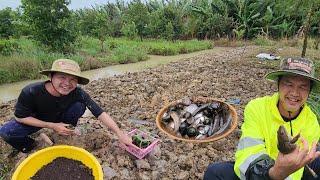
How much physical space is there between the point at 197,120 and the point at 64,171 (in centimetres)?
172

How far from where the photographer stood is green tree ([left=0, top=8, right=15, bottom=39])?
1204 centimetres

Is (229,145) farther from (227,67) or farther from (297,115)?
(227,67)

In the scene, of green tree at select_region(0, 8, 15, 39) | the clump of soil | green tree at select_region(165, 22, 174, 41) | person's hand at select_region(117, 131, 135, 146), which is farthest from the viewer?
green tree at select_region(165, 22, 174, 41)

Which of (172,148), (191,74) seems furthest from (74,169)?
(191,74)

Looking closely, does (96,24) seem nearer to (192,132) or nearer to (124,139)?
(192,132)

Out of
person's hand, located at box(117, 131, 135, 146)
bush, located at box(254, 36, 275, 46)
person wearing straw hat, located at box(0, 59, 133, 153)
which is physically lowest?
bush, located at box(254, 36, 275, 46)

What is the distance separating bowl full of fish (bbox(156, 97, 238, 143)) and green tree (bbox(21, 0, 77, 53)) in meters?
6.16

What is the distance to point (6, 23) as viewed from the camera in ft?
40.5

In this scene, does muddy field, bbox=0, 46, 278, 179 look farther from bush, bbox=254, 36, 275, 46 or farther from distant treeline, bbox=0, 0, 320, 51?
distant treeline, bbox=0, 0, 320, 51

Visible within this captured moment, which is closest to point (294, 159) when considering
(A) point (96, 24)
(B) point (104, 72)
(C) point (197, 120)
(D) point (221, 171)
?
(D) point (221, 171)

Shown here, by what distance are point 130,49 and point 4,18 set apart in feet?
16.1

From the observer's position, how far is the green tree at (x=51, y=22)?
884cm

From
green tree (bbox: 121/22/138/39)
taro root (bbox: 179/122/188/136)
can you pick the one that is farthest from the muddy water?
taro root (bbox: 179/122/188/136)

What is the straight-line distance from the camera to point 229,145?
3.48m
